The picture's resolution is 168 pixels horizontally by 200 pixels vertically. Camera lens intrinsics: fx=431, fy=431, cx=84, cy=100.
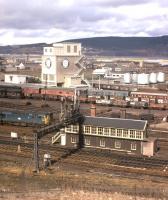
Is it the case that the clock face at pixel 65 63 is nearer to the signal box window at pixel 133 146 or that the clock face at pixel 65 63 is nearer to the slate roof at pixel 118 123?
the slate roof at pixel 118 123

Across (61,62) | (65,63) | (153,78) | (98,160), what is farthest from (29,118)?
(153,78)

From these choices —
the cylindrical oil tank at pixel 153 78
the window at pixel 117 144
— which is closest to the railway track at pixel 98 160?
the window at pixel 117 144

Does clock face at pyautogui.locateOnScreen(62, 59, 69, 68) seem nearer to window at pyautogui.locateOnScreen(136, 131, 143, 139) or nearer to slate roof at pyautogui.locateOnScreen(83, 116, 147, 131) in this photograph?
slate roof at pyautogui.locateOnScreen(83, 116, 147, 131)

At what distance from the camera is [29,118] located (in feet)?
201

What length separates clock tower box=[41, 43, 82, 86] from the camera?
4040 inches

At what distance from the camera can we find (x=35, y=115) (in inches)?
2404

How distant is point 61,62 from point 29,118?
4340cm

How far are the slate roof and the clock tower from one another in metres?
54.7

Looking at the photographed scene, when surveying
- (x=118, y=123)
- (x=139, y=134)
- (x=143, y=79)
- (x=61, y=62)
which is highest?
(x=61, y=62)

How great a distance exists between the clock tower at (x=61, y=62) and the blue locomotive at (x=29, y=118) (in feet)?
134

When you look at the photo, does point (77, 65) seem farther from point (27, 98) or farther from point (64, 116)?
point (64, 116)

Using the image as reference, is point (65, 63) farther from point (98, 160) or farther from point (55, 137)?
point (98, 160)

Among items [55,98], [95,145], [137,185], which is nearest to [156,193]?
[137,185]

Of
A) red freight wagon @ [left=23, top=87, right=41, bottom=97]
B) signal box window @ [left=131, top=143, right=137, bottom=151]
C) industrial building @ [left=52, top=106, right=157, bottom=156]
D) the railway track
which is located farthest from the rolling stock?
the railway track
